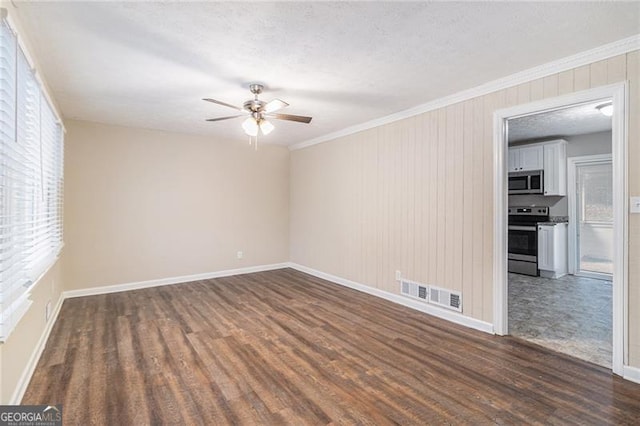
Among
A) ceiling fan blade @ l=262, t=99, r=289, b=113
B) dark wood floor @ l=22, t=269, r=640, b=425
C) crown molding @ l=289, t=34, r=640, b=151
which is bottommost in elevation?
dark wood floor @ l=22, t=269, r=640, b=425

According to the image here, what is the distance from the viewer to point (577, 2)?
1.91 meters

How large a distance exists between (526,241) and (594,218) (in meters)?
1.30

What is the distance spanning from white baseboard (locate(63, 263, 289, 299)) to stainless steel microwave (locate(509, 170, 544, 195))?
4819 millimetres

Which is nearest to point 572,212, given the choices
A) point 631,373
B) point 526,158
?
point 526,158

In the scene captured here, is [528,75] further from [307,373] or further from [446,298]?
[307,373]

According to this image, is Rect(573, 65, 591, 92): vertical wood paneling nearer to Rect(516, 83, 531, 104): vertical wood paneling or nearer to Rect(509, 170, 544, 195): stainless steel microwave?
Rect(516, 83, 531, 104): vertical wood paneling

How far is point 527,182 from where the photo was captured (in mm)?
5980

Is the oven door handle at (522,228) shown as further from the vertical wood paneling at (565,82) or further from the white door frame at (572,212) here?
the vertical wood paneling at (565,82)

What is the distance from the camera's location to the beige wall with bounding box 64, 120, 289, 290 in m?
4.54

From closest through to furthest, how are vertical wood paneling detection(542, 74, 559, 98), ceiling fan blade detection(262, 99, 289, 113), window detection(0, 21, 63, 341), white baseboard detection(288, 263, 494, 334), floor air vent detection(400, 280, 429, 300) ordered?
1. window detection(0, 21, 63, 341)
2. vertical wood paneling detection(542, 74, 559, 98)
3. ceiling fan blade detection(262, 99, 289, 113)
4. white baseboard detection(288, 263, 494, 334)
5. floor air vent detection(400, 280, 429, 300)

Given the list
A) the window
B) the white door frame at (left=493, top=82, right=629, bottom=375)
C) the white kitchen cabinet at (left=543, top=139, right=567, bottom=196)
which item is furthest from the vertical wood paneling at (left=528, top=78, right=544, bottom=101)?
the window

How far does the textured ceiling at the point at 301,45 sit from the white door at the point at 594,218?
4.32m

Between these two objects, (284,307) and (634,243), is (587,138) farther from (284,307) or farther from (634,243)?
(284,307)

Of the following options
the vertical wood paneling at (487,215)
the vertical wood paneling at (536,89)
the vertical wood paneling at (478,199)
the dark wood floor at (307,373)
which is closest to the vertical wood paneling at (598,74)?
the vertical wood paneling at (536,89)
